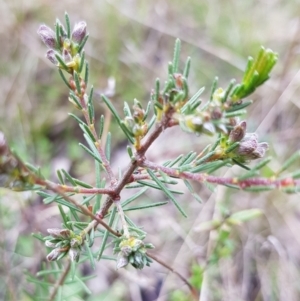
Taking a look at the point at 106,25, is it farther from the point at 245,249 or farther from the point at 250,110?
the point at 245,249

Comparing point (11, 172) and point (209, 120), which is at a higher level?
point (209, 120)

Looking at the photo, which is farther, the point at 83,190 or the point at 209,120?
the point at 83,190

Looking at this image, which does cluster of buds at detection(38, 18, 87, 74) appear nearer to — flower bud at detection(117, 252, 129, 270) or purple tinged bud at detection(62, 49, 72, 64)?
purple tinged bud at detection(62, 49, 72, 64)

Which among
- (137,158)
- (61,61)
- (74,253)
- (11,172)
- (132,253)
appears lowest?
(74,253)

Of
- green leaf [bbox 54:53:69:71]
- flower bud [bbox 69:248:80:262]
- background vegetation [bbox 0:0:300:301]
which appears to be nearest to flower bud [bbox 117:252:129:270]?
flower bud [bbox 69:248:80:262]

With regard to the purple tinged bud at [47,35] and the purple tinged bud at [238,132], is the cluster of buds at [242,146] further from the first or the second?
the purple tinged bud at [47,35]

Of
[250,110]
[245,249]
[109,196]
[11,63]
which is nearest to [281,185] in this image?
[109,196]

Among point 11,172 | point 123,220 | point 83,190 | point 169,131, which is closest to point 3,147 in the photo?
point 11,172

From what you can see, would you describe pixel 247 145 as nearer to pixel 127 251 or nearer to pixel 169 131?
pixel 127 251
